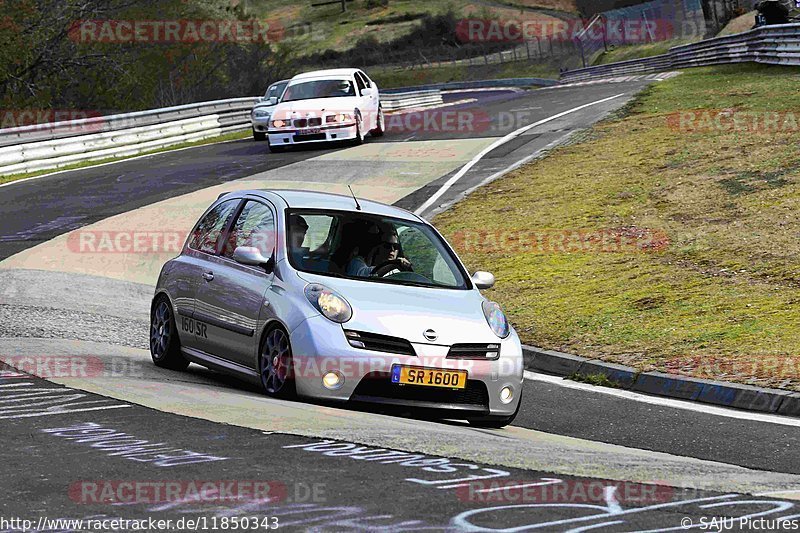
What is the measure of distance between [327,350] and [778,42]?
30725mm

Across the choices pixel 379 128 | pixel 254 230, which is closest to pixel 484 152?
pixel 379 128

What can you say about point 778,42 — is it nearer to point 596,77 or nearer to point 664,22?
point 596,77

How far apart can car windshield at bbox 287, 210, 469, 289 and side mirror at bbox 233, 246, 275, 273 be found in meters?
0.17

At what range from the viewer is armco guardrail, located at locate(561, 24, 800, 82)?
117ft

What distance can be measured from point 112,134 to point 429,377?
25.5 m

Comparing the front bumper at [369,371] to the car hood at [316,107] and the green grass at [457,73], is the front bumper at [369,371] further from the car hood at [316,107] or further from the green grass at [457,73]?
the green grass at [457,73]

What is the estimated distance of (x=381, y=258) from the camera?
9.87 meters

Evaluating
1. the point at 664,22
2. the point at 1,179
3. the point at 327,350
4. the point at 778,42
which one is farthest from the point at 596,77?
the point at 327,350

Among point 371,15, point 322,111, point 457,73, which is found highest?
point 371,15

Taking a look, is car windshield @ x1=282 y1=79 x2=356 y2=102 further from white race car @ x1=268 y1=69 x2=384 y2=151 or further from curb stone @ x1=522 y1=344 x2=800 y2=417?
curb stone @ x1=522 y1=344 x2=800 y2=417

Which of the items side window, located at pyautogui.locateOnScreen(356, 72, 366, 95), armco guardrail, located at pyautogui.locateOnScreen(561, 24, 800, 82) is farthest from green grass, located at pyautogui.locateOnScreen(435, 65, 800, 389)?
armco guardrail, located at pyautogui.locateOnScreen(561, 24, 800, 82)

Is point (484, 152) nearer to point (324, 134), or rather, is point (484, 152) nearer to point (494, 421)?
point (324, 134)

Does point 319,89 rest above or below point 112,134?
above

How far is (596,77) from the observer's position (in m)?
64.8
